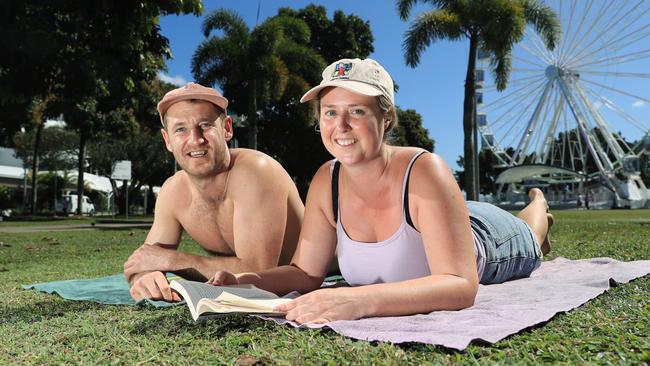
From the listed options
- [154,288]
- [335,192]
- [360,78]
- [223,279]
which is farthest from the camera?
[335,192]

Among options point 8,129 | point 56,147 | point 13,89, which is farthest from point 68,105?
point 56,147

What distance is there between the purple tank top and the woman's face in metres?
0.21

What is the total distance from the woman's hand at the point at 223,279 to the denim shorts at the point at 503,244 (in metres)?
1.49

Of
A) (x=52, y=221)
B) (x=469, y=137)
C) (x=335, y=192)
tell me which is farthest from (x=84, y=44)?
(x=52, y=221)

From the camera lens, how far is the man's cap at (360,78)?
90.9 inches

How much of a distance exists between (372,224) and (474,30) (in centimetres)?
1864

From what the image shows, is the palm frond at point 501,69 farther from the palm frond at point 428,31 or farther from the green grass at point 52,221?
the green grass at point 52,221

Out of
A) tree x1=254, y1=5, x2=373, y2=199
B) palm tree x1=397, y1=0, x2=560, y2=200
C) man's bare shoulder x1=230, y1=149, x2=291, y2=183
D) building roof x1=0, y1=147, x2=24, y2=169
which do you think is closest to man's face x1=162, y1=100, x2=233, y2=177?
man's bare shoulder x1=230, y1=149, x2=291, y2=183

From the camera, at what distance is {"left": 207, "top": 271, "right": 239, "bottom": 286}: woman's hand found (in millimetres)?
2449

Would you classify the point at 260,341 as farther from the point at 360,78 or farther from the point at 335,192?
the point at 360,78

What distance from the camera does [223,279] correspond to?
8.11 ft

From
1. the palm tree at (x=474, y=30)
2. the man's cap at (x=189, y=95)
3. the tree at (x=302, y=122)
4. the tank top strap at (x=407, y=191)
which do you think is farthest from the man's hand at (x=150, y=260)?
the tree at (x=302, y=122)

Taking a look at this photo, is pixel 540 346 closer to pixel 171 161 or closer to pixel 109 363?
pixel 109 363

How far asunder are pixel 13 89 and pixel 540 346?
30.1 ft
